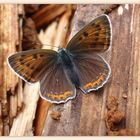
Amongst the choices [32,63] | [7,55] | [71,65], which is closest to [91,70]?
[71,65]

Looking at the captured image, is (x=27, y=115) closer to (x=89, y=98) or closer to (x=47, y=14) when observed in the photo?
(x=89, y=98)

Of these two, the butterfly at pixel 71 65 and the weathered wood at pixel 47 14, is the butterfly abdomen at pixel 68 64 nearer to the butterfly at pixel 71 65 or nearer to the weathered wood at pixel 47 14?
the butterfly at pixel 71 65

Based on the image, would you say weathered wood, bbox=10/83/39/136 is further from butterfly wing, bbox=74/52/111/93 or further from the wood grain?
butterfly wing, bbox=74/52/111/93

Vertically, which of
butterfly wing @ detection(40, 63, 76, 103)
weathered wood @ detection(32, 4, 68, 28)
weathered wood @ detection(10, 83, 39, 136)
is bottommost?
weathered wood @ detection(10, 83, 39, 136)

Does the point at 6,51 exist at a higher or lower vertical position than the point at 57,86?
higher

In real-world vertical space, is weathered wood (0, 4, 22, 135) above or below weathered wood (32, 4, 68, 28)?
below

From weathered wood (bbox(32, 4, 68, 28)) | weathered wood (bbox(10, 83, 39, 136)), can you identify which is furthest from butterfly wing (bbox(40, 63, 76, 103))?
weathered wood (bbox(32, 4, 68, 28))

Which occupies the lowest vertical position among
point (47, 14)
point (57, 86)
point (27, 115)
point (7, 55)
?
point (27, 115)
